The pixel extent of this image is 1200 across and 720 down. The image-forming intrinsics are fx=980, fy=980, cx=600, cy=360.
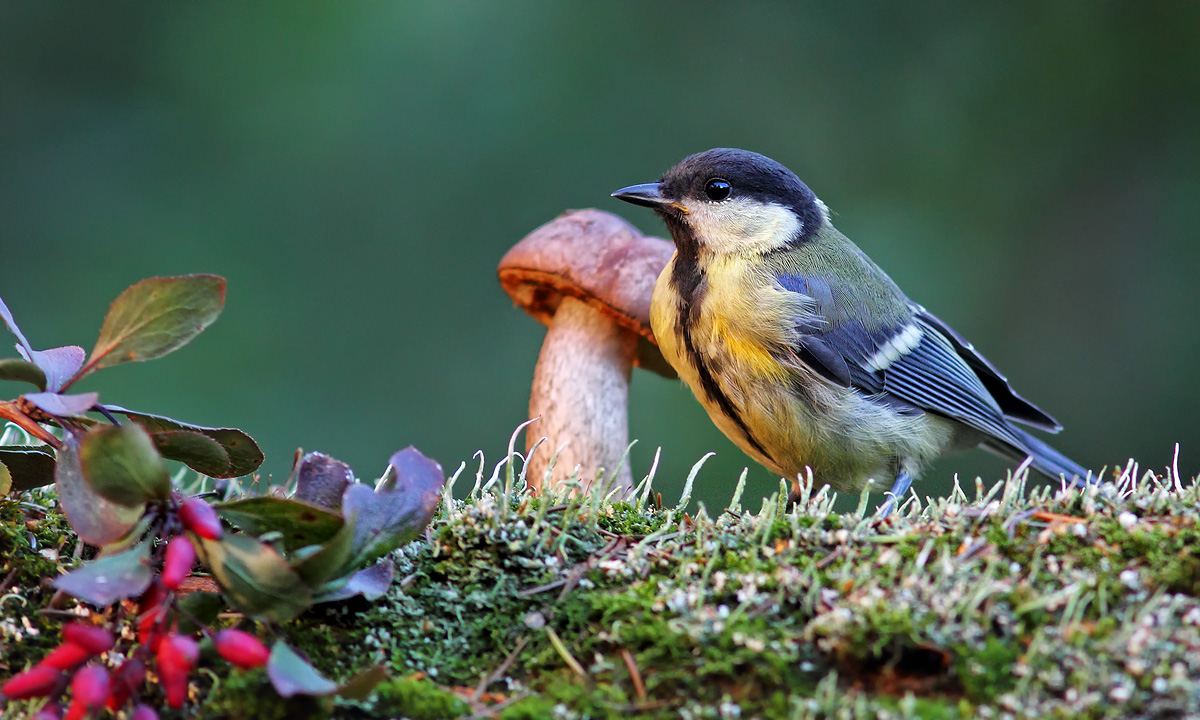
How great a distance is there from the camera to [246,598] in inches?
60.4

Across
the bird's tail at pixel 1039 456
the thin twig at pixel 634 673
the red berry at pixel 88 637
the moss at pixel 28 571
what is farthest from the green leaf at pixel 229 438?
the bird's tail at pixel 1039 456

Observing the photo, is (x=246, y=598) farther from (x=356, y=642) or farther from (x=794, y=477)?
(x=794, y=477)

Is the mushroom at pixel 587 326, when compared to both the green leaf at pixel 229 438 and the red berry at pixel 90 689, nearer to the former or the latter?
the green leaf at pixel 229 438

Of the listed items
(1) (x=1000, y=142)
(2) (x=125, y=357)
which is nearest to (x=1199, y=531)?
(2) (x=125, y=357)

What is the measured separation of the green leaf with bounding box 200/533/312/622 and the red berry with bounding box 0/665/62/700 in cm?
25

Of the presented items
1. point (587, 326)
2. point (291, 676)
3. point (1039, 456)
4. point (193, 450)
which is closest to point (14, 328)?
point (193, 450)

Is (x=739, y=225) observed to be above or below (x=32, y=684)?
above

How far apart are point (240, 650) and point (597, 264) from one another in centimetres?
222

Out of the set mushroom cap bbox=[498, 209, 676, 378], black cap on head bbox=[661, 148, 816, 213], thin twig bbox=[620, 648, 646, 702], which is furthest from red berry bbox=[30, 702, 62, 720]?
black cap on head bbox=[661, 148, 816, 213]

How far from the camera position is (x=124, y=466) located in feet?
4.96

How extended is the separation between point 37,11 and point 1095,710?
6.38m

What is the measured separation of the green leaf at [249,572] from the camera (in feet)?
4.97

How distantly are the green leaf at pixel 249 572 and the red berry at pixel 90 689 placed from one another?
0.70ft

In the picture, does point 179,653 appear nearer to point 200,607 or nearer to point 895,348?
point 200,607
